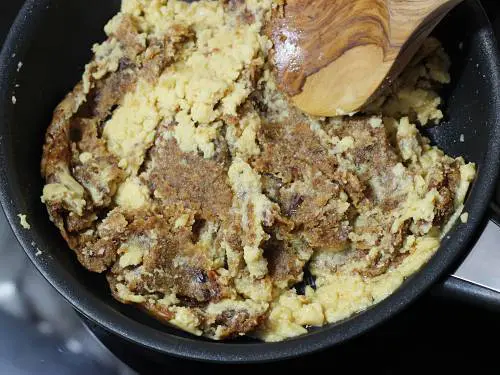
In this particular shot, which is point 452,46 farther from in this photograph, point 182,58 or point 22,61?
point 22,61

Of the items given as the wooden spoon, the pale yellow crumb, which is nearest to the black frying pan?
the pale yellow crumb

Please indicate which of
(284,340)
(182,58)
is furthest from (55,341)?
(182,58)

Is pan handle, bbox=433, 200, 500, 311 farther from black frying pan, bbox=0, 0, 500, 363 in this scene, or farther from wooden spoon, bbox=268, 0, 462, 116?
wooden spoon, bbox=268, 0, 462, 116

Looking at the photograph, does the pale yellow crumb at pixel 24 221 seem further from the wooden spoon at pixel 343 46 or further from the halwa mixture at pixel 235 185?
the wooden spoon at pixel 343 46

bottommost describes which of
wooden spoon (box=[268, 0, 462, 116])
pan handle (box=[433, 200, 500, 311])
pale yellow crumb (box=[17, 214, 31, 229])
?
pale yellow crumb (box=[17, 214, 31, 229])

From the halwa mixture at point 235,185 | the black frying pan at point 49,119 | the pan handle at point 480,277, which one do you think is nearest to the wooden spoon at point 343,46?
the halwa mixture at point 235,185

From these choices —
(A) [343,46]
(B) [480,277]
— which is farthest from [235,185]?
(B) [480,277]
